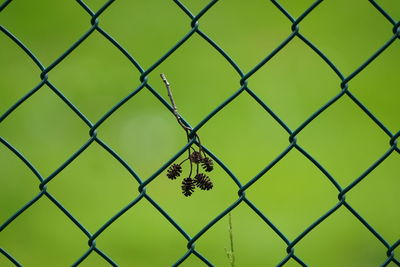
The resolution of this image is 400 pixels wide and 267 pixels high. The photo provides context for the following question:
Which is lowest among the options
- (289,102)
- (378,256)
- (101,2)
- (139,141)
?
(378,256)

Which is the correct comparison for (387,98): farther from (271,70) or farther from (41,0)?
(41,0)

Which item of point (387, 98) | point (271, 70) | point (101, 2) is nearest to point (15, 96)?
point (101, 2)

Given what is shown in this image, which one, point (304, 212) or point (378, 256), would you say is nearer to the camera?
point (378, 256)

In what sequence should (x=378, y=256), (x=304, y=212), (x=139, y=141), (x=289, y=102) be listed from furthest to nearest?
(x=289, y=102) → (x=139, y=141) → (x=304, y=212) → (x=378, y=256)

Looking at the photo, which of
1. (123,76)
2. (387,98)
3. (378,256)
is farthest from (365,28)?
(378,256)

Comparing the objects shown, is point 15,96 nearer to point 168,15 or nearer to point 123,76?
point 123,76

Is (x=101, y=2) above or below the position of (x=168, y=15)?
above

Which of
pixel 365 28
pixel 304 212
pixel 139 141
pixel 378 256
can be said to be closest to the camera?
pixel 378 256
